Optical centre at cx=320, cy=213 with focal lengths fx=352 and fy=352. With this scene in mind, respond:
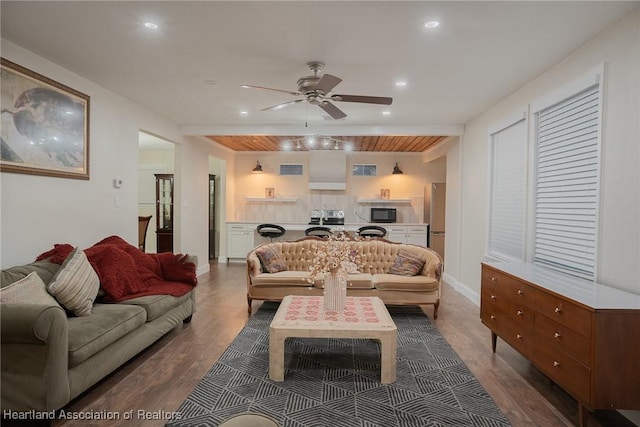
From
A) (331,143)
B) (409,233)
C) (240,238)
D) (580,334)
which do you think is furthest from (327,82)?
(240,238)

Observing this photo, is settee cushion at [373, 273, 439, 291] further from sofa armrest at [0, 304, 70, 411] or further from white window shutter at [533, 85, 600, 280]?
sofa armrest at [0, 304, 70, 411]

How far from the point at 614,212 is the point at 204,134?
5.46m

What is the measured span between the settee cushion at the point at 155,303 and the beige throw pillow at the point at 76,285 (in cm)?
32

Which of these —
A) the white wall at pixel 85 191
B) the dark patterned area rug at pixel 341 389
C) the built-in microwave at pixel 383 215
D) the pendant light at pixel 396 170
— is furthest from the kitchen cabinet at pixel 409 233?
the white wall at pixel 85 191

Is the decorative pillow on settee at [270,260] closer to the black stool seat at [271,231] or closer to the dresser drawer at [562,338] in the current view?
the black stool seat at [271,231]

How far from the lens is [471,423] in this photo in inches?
86.1

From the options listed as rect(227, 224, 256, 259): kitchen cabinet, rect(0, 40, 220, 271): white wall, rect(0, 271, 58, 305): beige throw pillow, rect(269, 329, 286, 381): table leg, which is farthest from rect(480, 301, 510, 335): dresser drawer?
rect(227, 224, 256, 259): kitchen cabinet

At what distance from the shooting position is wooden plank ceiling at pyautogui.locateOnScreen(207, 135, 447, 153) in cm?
664

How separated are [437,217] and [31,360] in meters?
6.91

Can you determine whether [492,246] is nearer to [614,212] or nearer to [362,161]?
[614,212]

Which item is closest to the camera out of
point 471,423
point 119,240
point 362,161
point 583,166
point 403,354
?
point 471,423

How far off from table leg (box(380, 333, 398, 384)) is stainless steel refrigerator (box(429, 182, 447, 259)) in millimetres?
5203

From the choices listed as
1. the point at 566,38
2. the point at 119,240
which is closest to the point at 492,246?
the point at 566,38

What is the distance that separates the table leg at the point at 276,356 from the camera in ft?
8.77
